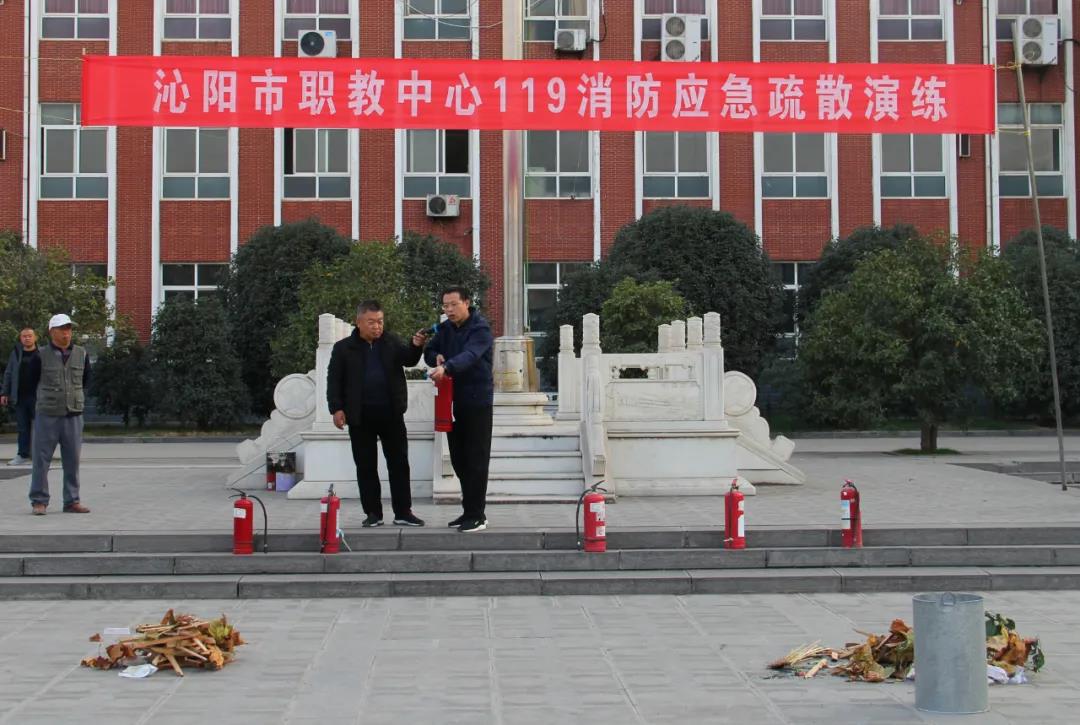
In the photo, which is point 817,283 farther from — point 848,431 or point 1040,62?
point 1040,62

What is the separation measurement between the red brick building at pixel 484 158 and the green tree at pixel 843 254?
1739mm

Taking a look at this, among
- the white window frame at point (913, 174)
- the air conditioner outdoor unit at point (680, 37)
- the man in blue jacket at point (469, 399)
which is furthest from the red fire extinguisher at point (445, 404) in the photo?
the white window frame at point (913, 174)

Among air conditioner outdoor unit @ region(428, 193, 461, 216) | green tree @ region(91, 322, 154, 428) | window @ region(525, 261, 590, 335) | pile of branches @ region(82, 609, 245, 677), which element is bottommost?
pile of branches @ region(82, 609, 245, 677)

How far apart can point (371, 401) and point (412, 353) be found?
494 millimetres

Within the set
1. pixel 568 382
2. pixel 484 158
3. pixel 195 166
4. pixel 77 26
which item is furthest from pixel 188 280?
pixel 568 382

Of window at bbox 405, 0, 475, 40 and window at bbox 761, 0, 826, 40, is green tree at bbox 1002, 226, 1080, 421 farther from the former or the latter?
window at bbox 405, 0, 475, 40

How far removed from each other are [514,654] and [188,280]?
30.0 metres

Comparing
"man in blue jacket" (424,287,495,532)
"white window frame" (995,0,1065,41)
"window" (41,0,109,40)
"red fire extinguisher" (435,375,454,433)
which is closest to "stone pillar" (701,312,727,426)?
"man in blue jacket" (424,287,495,532)

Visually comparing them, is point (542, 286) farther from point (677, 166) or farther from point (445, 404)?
point (445, 404)

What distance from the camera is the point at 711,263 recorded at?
32281mm

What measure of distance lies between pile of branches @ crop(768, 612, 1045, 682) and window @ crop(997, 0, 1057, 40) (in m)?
32.8

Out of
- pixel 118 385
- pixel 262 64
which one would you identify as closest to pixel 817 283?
pixel 118 385

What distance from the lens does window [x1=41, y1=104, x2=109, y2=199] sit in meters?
34.7

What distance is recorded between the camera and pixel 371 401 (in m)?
9.76
